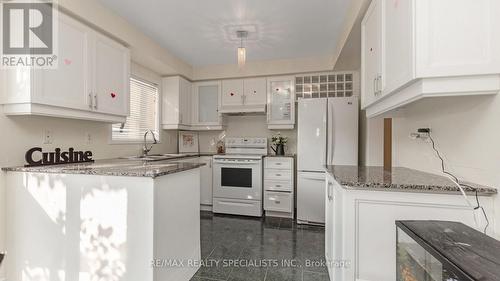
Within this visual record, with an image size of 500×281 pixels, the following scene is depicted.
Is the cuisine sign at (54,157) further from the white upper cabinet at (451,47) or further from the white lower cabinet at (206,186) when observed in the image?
the white upper cabinet at (451,47)

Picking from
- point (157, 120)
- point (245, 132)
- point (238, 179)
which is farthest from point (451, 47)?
point (157, 120)

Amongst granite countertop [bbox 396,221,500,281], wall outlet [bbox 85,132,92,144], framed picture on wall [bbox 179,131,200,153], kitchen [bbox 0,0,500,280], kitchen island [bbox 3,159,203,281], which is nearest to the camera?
granite countertop [bbox 396,221,500,281]

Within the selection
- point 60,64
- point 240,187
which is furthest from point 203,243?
point 60,64

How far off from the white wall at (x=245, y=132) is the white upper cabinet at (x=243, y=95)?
372 millimetres

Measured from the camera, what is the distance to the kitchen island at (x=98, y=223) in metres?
1.57

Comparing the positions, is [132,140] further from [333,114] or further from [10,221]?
[333,114]

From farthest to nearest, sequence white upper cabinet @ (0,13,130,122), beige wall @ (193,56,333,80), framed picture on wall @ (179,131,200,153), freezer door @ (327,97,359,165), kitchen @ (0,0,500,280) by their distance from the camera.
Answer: framed picture on wall @ (179,131,200,153), beige wall @ (193,56,333,80), freezer door @ (327,97,359,165), white upper cabinet @ (0,13,130,122), kitchen @ (0,0,500,280)

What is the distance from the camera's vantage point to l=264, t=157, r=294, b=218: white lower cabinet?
351 cm

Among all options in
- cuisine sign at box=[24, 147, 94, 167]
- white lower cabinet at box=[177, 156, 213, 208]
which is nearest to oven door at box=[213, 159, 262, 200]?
white lower cabinet at box=[177, 156, 213, 208]

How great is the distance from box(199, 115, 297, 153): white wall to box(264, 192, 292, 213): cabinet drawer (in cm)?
87

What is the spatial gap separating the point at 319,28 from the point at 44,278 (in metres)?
3.57

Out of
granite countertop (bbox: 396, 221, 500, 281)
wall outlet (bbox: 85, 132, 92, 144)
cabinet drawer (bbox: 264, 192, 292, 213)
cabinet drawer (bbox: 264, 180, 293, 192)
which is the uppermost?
wall outlet (bbox: 85, 132, 92, 144)

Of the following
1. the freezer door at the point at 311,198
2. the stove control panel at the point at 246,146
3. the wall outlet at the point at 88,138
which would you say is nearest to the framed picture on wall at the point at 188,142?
the stove control panel at the point at 246,146

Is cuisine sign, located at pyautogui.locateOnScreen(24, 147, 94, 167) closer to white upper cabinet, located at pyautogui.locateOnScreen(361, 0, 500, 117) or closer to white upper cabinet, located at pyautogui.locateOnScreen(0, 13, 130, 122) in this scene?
white upper cabinet, located at pyautogui.locateOnScreen(0, 13, 130, 122)
